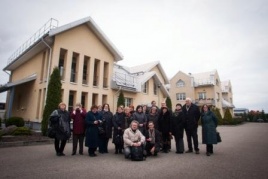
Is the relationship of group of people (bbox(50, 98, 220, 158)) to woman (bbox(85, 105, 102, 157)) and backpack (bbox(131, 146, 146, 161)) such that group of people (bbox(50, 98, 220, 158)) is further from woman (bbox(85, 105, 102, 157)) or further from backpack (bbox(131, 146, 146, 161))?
backpack (bbox(131, 146, 146, 161))

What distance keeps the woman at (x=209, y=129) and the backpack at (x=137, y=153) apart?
2.73 metres

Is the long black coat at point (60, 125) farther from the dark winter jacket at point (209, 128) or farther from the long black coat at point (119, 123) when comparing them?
the dark winter jacket at point (209, 128)

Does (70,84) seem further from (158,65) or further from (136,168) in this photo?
(158,65)

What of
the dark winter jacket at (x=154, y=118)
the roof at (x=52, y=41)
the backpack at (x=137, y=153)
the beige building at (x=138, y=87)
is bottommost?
the backpack at (x=137, y=153)

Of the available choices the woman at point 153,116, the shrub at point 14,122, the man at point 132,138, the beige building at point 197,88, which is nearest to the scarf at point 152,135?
the man at point 132,138

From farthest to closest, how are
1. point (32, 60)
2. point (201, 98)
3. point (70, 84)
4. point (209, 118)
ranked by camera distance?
point (201, 98)
point (32, 60)
point (70, 84)
point (209, 118)

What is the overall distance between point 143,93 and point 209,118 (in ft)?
49.9

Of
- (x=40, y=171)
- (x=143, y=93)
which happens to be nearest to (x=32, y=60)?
(x=143, y=93)

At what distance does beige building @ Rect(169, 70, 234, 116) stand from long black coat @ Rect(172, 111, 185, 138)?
112ft

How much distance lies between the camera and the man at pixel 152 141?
7.31 m

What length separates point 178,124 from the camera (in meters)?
8.32

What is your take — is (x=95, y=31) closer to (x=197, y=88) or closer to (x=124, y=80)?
(x=124, y=80)

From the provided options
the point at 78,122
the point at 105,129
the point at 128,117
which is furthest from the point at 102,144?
the point at 128,117

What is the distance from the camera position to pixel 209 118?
7.95 m
